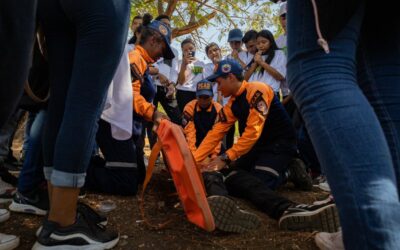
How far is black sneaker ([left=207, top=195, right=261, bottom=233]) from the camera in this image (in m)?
1.51

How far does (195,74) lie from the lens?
4.87m

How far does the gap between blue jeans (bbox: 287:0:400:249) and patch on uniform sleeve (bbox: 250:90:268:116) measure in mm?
1842

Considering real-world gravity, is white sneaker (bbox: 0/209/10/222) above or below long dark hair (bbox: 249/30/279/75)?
below

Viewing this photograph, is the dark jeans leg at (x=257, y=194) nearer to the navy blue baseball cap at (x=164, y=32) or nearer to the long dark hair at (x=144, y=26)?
the navy blue baseball cap at (x=164, y=32)

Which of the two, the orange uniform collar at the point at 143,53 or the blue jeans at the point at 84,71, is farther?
the orange uniform collar at the point at 143,53

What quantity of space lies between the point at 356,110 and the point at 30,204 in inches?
59.5

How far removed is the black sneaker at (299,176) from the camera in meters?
2.72

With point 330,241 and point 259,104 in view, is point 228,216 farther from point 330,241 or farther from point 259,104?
point 259,104

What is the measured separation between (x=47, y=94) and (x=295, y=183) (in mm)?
2026

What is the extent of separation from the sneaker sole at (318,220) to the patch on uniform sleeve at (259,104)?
119 cm

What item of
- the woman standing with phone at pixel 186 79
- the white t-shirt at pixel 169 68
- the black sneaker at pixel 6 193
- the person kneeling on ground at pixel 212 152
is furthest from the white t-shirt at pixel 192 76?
the black sneaker at pixel 6 193

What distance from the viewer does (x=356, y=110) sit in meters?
0.65

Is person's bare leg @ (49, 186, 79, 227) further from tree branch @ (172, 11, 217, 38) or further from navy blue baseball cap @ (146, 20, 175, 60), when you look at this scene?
tree branch @ (172, 11, 217, 38)

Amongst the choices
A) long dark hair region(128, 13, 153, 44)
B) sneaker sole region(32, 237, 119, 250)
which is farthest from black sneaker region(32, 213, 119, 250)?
long dark hair region(128, 13, 153, 44)
